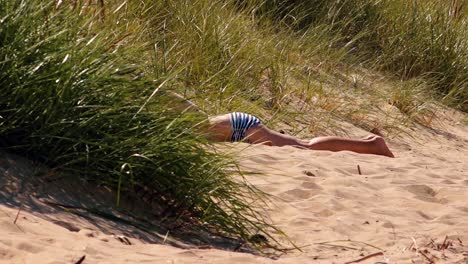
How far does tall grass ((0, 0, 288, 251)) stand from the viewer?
4105 mm

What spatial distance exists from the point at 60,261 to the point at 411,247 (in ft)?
5.41

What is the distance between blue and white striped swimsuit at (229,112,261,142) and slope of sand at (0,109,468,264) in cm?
12

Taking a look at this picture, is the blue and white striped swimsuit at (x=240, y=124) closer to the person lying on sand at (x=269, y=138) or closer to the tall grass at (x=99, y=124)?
the person lying on sand at (x=269, y=138)

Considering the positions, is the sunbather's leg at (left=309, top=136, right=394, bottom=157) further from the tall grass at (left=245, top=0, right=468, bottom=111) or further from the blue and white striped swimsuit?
the tall grass at (left=245, top=0, right=468, bottom=111)

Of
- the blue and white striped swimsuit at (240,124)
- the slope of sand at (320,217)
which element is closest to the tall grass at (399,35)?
the slope of sand at (320,217)

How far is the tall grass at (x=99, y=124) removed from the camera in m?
4.11

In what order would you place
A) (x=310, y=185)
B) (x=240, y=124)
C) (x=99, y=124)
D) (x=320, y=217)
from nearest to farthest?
(x=99, y=124) < (x=320, y=217) < (x=310, y=185) < (x=240, y=124)

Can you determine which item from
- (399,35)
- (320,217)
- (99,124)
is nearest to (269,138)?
(320,217)

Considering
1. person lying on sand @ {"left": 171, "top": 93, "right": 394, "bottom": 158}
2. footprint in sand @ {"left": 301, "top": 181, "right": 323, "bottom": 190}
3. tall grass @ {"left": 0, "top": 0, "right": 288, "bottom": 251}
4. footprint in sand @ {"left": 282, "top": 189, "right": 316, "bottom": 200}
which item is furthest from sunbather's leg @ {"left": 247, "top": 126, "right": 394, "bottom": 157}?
tall grass @ {"left": 0, "top": 0, "right": 288, "bottom": 251}

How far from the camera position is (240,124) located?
6113 millimetres

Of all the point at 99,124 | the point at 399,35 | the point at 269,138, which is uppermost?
the point at 399,35

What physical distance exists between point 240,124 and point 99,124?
2016 millimetres

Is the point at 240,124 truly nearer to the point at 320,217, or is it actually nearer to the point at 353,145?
the point at 353,145

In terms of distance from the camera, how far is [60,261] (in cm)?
324
